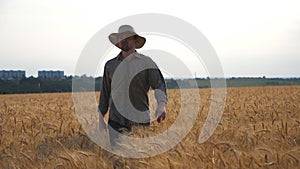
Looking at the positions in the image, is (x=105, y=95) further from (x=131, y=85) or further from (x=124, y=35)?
(x=124, y=35)

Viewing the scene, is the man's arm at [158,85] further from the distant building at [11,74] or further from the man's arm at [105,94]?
the distant building at [11,74]

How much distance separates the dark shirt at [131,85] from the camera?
584 cm

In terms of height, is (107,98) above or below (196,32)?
below

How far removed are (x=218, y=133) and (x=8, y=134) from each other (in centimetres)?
263

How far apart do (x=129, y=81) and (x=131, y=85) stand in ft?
0.20

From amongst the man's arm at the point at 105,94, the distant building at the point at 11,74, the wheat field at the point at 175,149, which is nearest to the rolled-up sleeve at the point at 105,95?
the man's arm at the point at 105,94

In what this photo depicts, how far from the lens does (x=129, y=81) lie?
19.4 ft

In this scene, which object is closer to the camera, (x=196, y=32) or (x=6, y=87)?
(x=196, y=32)

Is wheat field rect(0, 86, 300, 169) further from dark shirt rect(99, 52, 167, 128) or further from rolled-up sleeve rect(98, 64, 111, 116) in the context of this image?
rolled-up sleeve rect(98, 64, 111, 116)

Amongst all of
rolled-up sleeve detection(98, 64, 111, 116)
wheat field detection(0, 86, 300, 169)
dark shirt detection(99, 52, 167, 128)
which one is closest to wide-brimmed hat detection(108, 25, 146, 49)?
dark shirt detection(99, 52, 167, 128)

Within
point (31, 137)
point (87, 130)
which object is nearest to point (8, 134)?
point (31, 137)

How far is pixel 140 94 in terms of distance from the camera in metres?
5.98

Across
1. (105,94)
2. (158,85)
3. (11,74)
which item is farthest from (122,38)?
(11,74)

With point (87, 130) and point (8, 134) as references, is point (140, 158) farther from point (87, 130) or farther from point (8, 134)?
point (8, 134)
